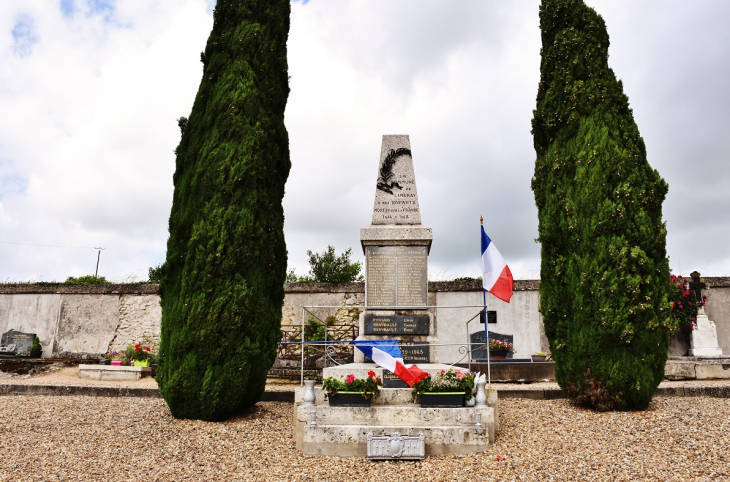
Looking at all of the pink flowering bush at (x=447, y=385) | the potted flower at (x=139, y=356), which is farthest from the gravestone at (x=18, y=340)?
the pink flowering bush at (x=447, y=385)

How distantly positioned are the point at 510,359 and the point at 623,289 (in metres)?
6.28

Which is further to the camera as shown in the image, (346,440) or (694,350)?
(694,350)

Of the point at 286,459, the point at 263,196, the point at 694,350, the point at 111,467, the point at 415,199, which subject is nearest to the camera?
the point at 111,467

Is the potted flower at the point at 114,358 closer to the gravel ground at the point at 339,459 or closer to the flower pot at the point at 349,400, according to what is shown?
the gravel ground at the point at 339,459

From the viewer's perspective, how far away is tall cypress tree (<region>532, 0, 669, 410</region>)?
6402 millimetres

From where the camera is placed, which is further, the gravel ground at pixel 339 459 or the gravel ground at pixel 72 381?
the gravel ground at pixel 72 381

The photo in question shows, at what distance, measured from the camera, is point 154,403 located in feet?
25.5

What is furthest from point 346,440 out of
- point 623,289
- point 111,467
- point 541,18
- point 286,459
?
point 541,18

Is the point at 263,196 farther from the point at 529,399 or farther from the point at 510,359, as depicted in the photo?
the point at 510,359

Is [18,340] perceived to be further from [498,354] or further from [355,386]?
[498,354]

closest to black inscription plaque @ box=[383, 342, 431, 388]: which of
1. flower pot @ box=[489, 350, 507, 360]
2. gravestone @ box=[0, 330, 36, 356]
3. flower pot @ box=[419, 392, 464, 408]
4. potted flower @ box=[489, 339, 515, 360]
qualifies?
flower pot @ box=[419, 392, 464, 408]

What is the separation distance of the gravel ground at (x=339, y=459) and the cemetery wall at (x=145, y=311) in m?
6.07

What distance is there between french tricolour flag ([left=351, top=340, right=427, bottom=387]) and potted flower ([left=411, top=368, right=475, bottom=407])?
124mm

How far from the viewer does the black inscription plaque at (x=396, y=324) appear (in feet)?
25.9
